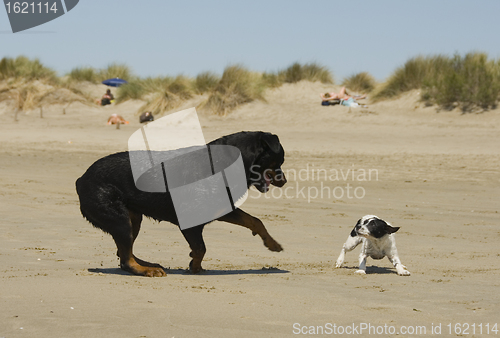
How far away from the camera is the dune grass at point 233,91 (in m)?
24.8

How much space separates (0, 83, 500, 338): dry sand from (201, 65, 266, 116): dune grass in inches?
203

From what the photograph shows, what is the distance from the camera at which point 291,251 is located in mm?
8133

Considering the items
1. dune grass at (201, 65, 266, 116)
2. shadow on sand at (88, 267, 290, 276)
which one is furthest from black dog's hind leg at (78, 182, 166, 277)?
dune grass at (201, 65, 266, 116)

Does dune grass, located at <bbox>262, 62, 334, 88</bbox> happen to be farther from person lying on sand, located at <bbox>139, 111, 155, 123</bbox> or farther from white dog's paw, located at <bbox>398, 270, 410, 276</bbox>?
white dog's paw, located at <bbox>398, 270, 410, 276</bbox>

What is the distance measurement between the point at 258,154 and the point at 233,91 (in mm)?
18693

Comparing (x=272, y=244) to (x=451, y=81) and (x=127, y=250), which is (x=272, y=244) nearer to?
(x=127, y=250)

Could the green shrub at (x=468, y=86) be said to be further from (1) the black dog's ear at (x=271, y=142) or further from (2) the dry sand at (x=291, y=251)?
(1) the black dog's ear at (x=271, y=142)

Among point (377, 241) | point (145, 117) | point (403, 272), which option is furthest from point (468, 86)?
point (403, 272)

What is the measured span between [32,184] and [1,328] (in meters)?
9.92

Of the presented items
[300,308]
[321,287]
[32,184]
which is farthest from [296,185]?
[300,308]

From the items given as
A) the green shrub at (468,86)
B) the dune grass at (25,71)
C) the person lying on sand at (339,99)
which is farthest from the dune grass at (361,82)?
the dune grass at (25,71)

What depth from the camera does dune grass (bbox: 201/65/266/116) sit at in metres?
24.8

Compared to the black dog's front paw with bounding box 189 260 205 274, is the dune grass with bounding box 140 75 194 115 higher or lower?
lower

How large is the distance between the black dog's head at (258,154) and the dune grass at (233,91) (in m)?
17.4
